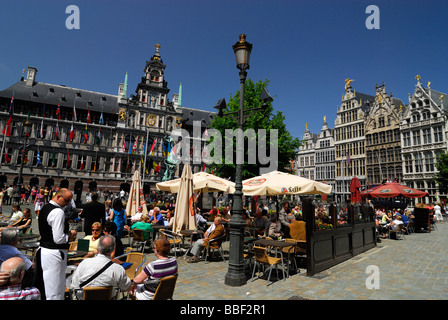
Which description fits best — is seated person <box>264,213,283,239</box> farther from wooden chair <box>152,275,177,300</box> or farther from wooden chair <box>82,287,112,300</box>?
wooden chair <box>82,287,112,300</box>

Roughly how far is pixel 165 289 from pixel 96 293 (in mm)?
835

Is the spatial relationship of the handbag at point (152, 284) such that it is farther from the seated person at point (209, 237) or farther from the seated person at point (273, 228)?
the seated person at point (273, 228)

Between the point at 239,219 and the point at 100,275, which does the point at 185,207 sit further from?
the point at 100,275

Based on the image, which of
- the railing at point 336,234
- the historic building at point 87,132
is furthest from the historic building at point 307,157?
the railing at point 336,234

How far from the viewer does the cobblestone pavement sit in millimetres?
5012

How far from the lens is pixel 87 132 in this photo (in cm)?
3991

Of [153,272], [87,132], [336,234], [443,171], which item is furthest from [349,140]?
[153,272]

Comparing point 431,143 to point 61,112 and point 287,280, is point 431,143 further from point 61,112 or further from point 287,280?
point 61,112

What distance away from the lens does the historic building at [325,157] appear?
165 ft

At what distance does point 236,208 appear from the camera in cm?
600

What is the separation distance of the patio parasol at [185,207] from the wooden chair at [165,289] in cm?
536

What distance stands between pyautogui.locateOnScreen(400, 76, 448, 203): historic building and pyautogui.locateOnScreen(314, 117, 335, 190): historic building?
13.3 meters
